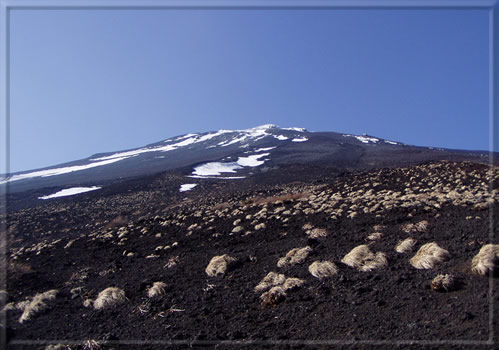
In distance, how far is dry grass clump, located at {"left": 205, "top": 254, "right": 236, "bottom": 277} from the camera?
21.9 ft

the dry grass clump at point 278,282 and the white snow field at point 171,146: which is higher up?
the white snow field at point 171,146

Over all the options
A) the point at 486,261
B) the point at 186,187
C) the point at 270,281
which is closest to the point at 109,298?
the point at 270,281

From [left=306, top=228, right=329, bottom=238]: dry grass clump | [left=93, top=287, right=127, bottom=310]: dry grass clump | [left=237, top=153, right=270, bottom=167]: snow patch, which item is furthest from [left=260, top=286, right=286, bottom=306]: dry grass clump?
[left=237, top=153, right=270, bottom=167]: snow patch

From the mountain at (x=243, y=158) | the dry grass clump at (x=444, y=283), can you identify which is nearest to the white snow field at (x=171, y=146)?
the mountain at (x=243, y=158)

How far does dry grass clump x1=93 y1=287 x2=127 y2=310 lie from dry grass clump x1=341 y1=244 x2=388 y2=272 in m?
3.98

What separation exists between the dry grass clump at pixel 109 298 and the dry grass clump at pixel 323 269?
3342 mm

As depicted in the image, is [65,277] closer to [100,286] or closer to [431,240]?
[100,286]

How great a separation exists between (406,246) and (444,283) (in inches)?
67.8

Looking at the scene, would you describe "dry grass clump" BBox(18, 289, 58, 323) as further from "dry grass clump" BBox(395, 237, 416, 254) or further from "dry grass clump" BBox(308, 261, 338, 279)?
"dry grass clump" BBox(395, 237, 416, 254)

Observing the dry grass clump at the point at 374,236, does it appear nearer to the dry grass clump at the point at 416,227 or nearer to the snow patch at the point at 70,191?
the dry grass clump at the point at 416,227

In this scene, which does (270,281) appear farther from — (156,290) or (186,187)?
(186,187)

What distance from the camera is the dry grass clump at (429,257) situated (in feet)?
16.7

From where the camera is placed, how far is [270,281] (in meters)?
5.70

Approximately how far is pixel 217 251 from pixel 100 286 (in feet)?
9.02
